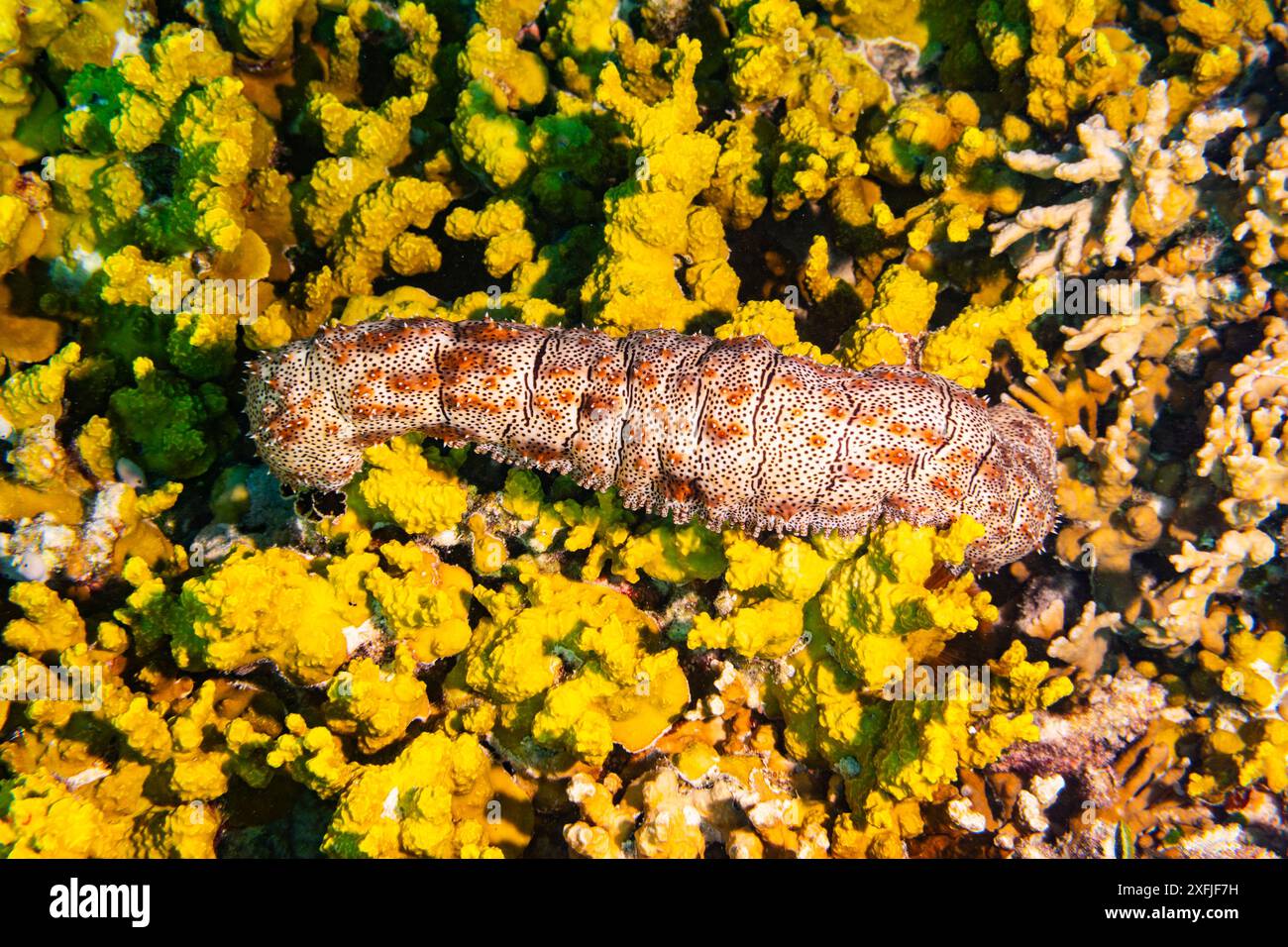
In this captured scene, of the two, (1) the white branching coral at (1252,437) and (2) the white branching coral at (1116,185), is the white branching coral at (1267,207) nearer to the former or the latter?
(2) the white branching coral at (1116,185)

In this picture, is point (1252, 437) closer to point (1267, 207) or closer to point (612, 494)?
point (1267, 207)

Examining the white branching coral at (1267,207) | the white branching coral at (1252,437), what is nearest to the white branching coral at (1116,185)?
the white branching coral at (1267,207)

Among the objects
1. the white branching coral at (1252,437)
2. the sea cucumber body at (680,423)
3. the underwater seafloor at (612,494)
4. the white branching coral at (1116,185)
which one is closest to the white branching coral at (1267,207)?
the underwater seafloor at (612,494)

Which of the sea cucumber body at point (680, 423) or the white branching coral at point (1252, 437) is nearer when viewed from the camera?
the sea cucumber body at point (680, 423)

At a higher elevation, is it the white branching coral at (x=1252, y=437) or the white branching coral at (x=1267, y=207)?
the white branching coral at (x=1267, y=207)

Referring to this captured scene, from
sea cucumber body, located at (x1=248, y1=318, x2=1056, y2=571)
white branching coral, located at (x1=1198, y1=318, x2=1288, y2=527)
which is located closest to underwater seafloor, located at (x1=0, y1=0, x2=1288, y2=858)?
white branching coral, located at (x1=1198, y1=318, x2=1288, y2=527)

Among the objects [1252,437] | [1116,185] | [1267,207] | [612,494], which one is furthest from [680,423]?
[1267,207]
